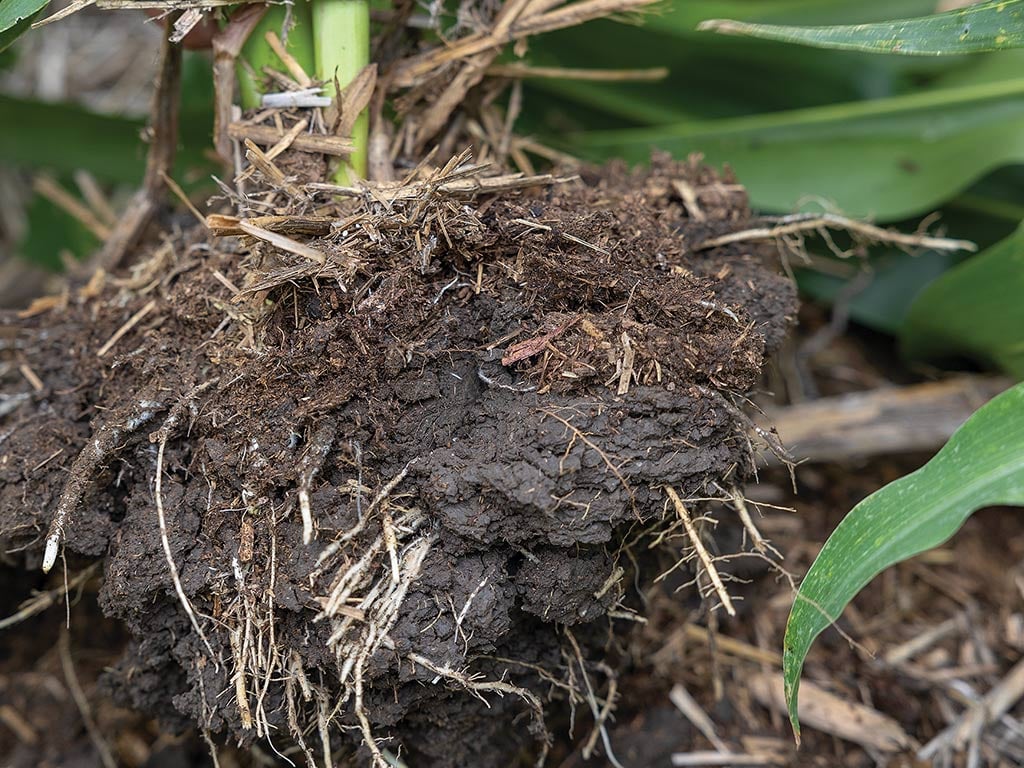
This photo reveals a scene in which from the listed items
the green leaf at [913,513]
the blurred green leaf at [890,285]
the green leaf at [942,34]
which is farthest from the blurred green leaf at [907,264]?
the green leaf at [913,513]

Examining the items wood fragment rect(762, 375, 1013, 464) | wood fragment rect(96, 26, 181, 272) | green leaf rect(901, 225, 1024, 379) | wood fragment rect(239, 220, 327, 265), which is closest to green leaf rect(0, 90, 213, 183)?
wood fragment rect(96, 26, 181, 272)

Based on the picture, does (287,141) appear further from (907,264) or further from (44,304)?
(907,264)

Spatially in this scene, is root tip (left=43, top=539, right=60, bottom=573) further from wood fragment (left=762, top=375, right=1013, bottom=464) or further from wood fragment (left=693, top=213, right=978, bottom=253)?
wood fragment (left=762, top=375, right=1013, bottom=464)

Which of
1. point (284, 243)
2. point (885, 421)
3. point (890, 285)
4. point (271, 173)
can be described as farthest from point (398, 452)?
point (890, 285)

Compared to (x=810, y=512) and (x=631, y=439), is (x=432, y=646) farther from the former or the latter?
(x=810, y=512)

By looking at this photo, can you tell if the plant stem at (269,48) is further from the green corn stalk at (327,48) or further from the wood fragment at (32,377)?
the wood fragment at (32,377)

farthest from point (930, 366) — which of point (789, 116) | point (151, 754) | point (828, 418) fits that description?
point (151, 754)
